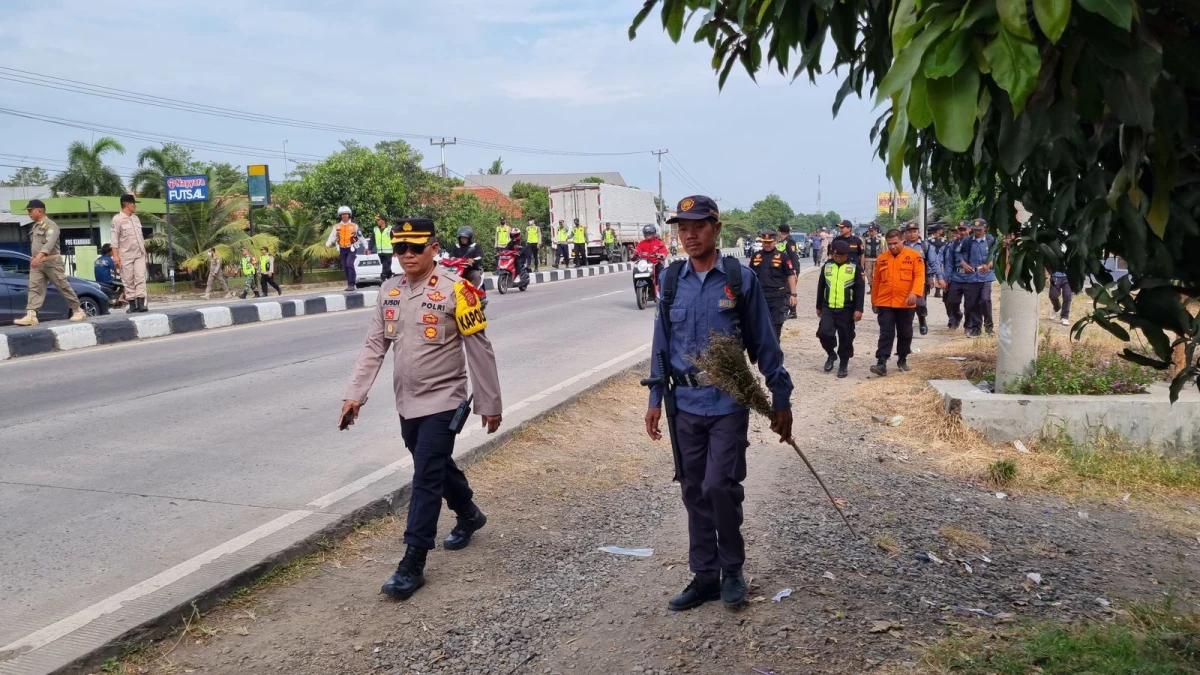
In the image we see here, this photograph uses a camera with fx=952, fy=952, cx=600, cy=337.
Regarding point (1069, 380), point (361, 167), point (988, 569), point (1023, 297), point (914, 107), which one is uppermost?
point (361, 167)

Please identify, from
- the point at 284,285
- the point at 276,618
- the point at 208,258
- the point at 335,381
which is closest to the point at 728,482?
the point at 276,618

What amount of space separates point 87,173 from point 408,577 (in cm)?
3869

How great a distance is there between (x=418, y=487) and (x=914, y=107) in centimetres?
319

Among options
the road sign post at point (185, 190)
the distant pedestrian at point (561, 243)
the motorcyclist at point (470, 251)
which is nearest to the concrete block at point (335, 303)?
the motorcyclist at point (470, 251)

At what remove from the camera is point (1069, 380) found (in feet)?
24.2

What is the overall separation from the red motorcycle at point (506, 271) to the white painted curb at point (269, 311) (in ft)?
18.9

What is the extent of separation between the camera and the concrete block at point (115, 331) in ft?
41.4

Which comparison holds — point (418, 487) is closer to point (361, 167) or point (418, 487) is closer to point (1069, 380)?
point (1069, 380)

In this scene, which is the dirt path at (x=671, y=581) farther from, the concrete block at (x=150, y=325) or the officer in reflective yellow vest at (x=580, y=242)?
the officer in reflective yellow vest at (x=580, y=242)

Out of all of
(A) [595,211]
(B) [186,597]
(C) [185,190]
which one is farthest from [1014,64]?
(A) [595,211]

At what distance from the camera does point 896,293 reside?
9.82 m

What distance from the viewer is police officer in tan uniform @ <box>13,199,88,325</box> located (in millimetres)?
12630

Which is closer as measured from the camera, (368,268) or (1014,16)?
(1014,16)

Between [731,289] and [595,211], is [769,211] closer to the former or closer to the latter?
[595,211]
